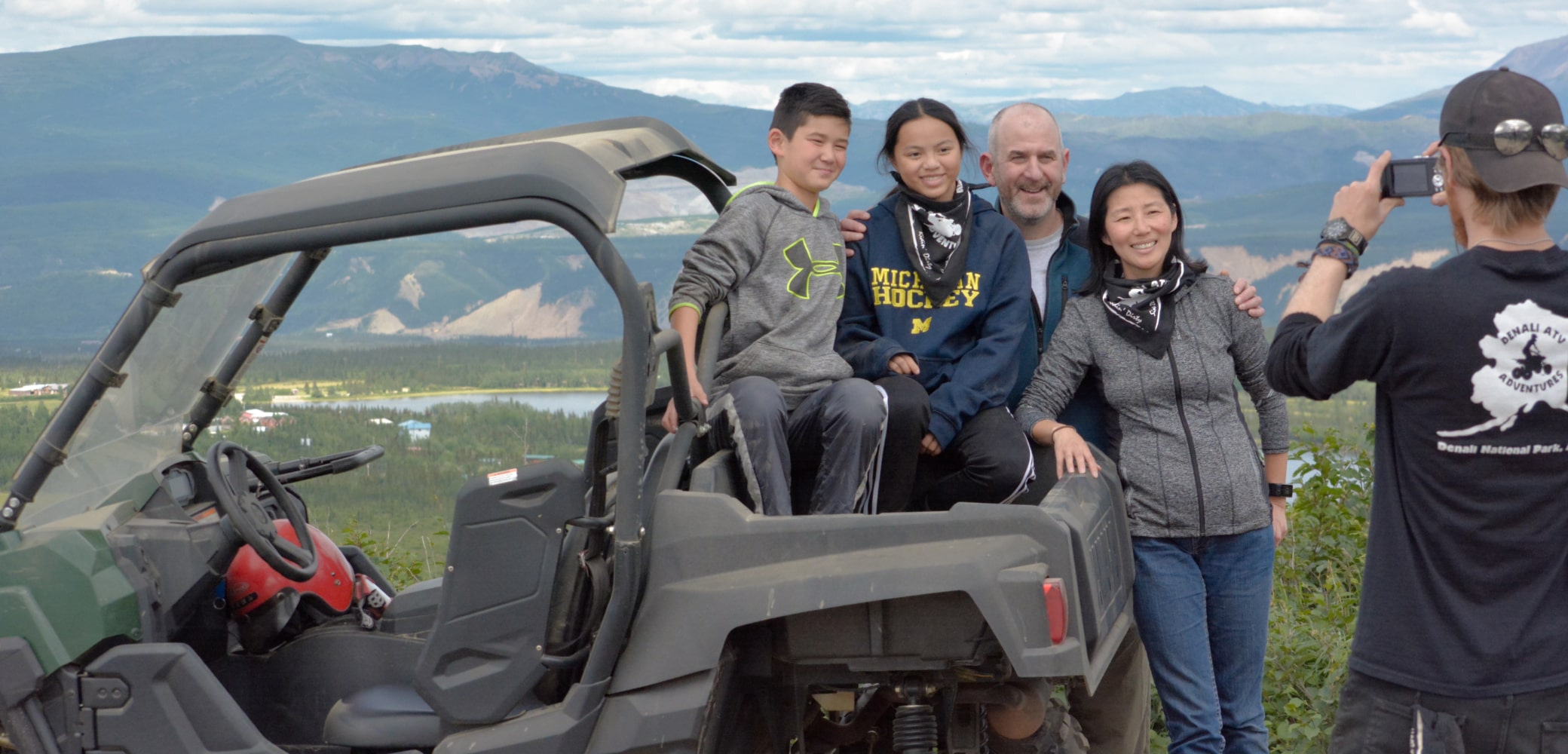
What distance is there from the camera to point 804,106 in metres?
3.77

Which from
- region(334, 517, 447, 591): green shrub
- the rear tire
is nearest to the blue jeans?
the rear tire

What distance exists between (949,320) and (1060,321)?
1.00 feet

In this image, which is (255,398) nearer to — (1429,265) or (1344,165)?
(1429,265)

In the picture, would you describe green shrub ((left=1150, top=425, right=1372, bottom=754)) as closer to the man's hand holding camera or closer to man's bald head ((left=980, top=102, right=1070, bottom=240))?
man's bald head ((left=980, top=102, right=1070, bottom=240))

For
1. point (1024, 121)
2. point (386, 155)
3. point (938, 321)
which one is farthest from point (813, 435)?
point (386, 155)

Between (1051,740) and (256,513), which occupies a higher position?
(256,513)

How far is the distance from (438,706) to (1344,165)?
60.4 m

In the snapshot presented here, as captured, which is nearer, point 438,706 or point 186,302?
point 438,706

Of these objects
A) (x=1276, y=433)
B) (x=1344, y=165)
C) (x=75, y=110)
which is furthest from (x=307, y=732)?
(x=75, y=110)

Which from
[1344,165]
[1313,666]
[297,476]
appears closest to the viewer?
[297,476]

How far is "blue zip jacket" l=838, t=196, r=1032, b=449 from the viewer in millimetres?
3543

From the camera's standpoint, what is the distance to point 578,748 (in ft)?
9.53

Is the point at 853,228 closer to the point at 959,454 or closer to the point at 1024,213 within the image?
the point at 1024,213

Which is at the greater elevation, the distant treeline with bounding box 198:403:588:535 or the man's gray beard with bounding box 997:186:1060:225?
the man's gray beard with bounding box 997:186:1060:225
